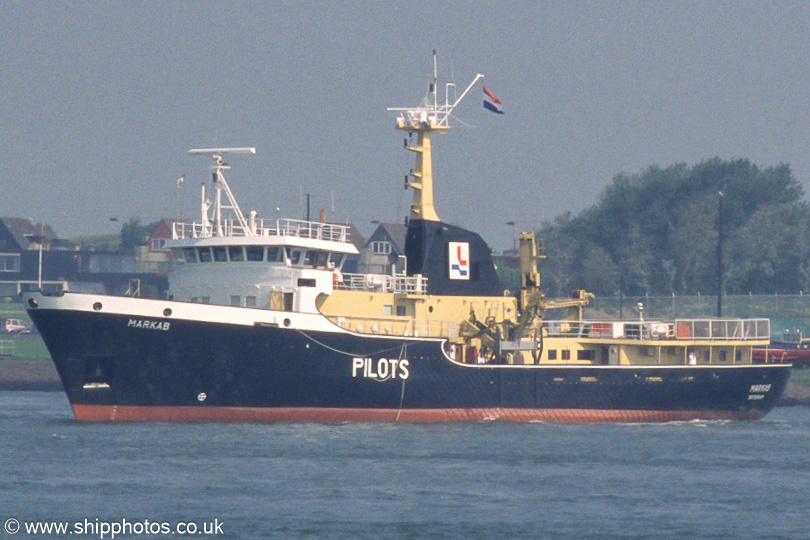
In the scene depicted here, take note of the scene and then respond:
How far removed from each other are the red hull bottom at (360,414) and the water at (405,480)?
2.08 feet

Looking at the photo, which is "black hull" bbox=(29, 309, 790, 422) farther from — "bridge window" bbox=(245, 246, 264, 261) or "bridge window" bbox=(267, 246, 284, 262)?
"bridge window" bbox=(245, 246, 264, 261)

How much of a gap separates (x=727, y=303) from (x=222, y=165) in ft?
146

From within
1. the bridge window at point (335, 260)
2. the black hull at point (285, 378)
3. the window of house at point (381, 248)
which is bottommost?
the black hull at point (285, 378)

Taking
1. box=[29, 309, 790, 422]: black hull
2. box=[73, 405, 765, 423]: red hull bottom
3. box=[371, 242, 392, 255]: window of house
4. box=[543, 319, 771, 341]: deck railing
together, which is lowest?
box=[73, 405, 765, 423]: red hull bottom

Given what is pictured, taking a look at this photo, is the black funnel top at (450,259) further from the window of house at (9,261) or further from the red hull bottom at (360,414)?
the window of house at (9,261)

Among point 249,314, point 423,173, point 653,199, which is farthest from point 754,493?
point 653,199

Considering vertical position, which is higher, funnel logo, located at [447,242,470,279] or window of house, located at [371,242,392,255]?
window of house, located at [371,242,392,255]

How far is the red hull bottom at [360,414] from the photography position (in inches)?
1516

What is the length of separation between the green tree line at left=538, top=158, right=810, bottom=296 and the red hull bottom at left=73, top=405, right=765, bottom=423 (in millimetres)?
49471

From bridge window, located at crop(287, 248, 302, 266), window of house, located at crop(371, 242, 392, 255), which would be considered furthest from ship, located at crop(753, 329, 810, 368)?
window of house, located at crop(371, 242, 392, 255)

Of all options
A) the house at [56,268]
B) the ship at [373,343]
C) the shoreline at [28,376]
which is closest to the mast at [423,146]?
the ship at [373,343]

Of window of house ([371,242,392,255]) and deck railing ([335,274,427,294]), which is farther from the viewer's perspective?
window of house ([371,242,392,255])

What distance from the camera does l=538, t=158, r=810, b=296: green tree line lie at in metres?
93.6

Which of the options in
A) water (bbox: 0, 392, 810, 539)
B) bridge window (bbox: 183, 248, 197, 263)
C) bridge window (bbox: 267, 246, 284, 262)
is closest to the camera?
water (bbox: 0, 392, 810, 539)
